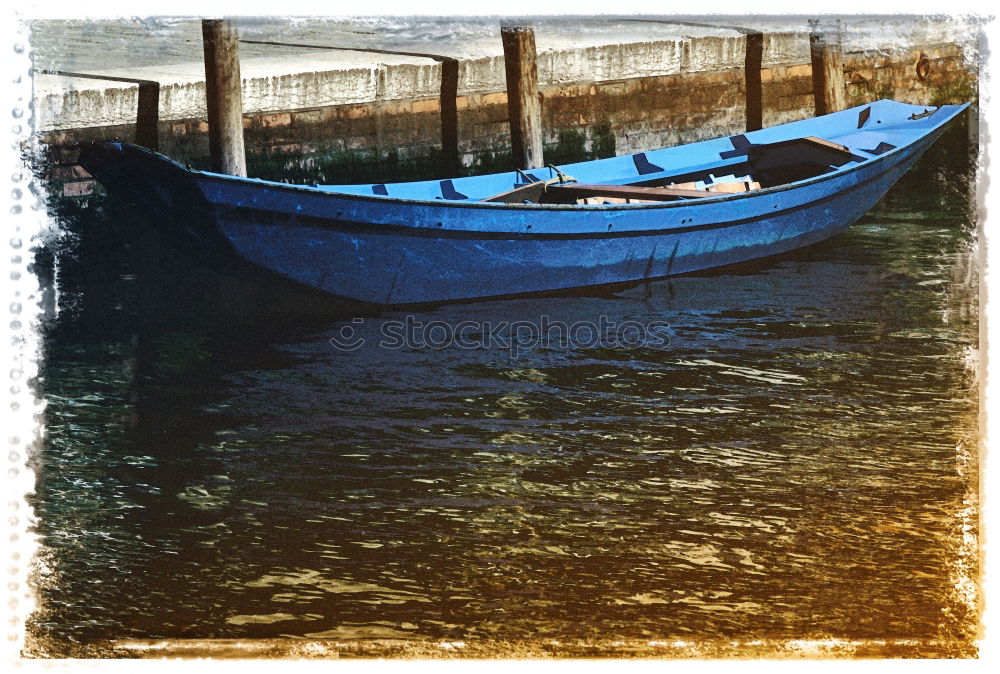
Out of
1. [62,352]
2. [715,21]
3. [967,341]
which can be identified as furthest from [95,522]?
[715,21]

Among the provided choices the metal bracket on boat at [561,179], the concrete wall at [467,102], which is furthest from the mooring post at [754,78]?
the metal bracket on boat at [561,179]

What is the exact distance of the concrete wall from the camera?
10.7 m

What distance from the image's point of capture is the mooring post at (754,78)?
1337 cm

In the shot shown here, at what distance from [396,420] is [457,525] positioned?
5.11ft

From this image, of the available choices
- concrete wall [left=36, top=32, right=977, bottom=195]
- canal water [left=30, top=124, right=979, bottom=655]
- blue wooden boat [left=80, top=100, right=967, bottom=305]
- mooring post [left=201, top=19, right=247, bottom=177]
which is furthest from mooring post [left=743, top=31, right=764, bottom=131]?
mooring post [left=201, top=19, right=247, bottom=177]

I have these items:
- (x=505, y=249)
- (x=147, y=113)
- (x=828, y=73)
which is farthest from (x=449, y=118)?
(x=828, y=73)

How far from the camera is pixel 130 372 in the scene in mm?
7977

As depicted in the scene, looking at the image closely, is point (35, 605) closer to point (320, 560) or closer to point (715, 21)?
point (320, 560)

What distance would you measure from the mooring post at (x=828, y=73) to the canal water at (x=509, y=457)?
3039 mm

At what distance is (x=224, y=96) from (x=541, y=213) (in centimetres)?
293

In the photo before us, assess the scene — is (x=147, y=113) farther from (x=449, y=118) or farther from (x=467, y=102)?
(x=467, y=102)

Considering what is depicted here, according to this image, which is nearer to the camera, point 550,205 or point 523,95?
point 550,205

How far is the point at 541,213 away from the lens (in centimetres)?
903

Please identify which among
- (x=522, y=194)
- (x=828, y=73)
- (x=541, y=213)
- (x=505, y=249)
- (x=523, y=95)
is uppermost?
(x=828, y=73)
